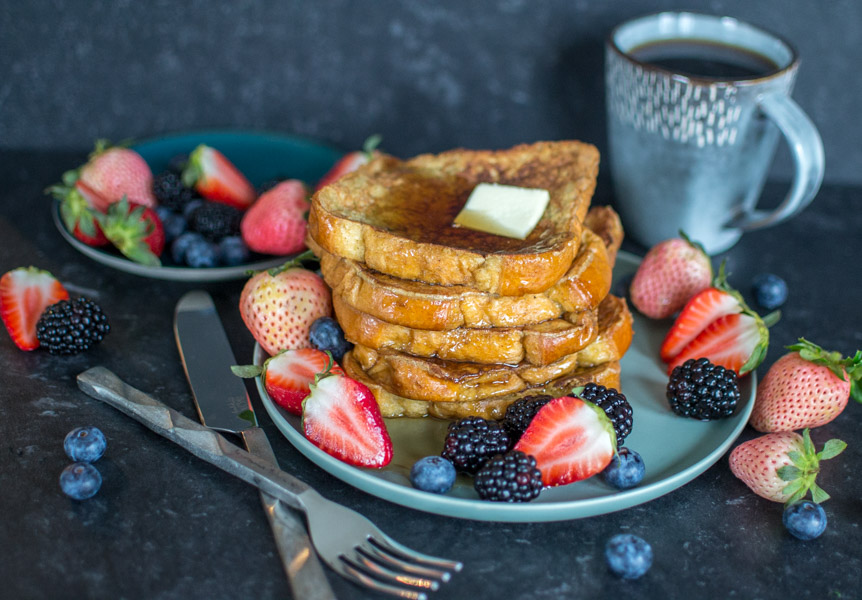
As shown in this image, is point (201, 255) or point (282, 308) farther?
point (201, 255)

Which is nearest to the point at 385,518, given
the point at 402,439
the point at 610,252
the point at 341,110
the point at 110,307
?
the point at 402,439

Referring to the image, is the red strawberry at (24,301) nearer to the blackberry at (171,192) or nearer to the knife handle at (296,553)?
the blackberry at (171,192)

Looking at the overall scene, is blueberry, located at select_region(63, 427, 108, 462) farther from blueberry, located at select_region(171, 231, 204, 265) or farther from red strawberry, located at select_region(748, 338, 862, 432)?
red strawberry, located at select_region(748, 338, 862, 432)

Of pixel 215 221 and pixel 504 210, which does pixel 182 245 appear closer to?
pixel 215 221

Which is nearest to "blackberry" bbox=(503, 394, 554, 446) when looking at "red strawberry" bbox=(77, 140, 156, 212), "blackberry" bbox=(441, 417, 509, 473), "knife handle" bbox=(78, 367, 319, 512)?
"blackberry" bbox=(441, 417, 509, 473)

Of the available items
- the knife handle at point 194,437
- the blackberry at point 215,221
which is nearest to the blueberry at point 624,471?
the knife handle at point 194,437

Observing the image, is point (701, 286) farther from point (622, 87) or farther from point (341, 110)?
point (341, 110)

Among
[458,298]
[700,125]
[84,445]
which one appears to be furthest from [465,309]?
[700,125]
